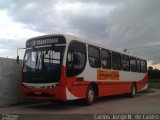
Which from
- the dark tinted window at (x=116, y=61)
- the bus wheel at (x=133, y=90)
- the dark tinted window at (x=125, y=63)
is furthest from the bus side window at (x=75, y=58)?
the bus wheel at (x=133, y=90)

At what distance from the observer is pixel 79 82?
635 inches

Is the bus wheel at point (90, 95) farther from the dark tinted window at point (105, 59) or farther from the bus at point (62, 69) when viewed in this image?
the dark tinted window at point (105, 59)

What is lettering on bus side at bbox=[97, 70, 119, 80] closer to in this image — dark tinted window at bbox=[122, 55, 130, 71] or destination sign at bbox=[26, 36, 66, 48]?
dark tinted window at bbox=[122, 55, 130, 71]

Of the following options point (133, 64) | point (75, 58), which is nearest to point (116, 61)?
point (133, 64)

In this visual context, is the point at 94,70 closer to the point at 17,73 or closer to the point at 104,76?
the point at 104,76

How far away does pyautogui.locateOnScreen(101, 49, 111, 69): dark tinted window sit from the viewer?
19.0 meters

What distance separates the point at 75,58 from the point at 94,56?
2.32 m

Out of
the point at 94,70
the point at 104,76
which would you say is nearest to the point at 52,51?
the point at 94,70

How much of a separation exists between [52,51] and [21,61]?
3015 mm

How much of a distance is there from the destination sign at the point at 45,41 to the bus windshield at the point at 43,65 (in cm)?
28

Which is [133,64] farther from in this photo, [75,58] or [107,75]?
[75,58]

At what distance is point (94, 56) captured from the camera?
706 inches

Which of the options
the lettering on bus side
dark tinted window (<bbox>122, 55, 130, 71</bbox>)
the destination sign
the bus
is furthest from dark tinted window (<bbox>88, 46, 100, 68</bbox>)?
dark tinted window (<bbox>122, 55, 130, 71</bbox>)

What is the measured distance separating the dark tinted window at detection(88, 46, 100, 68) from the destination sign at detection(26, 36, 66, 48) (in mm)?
2340
